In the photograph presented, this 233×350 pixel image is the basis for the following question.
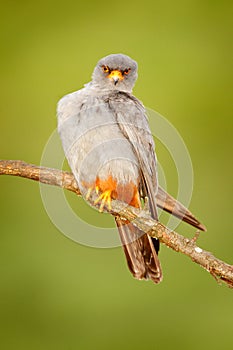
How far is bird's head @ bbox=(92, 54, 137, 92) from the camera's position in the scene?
4.61 meters

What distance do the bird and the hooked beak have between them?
0.32m

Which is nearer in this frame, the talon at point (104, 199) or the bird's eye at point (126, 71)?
the talon at point (104, 199)

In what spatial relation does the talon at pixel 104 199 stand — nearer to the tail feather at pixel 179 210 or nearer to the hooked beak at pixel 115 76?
the tail feather at pixel 179 210

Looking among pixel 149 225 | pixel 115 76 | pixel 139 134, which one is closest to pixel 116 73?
pixel 115 76

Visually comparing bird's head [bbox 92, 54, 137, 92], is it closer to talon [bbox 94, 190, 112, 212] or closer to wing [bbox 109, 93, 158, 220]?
wing [bbox 109, 93, 158, 220]

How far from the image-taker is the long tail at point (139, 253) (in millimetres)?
4004

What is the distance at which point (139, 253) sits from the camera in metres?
4.13

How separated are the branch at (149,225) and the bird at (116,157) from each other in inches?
6.1

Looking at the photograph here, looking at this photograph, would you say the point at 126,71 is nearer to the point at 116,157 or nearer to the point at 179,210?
the point at 116,157

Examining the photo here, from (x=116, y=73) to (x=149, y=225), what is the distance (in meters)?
1.49

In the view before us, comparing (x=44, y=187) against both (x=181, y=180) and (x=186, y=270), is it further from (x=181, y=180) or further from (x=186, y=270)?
(x=186, y=270)

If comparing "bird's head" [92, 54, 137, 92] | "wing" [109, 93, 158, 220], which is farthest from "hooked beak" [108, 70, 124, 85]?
"wing" [109, 93, 158, 220]

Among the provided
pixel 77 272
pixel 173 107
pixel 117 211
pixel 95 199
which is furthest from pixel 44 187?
pixel 173 107

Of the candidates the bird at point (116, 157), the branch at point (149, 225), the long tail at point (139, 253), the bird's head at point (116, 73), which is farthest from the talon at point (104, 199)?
the bird's head at point (116, 73)
